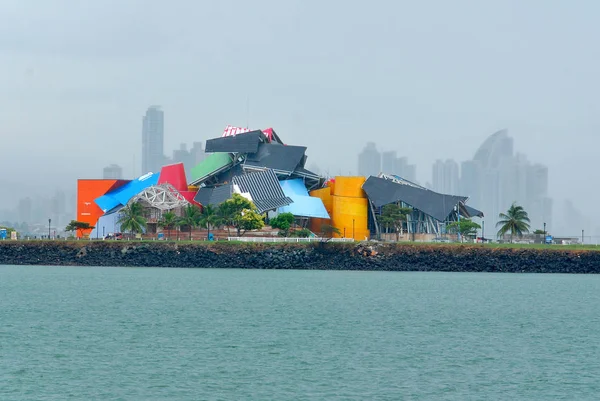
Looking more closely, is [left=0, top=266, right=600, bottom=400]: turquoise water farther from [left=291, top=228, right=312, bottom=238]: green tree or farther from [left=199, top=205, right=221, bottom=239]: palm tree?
[left=291, top=228, right=312, bottom=238]: green tree

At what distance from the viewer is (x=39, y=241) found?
4045 inches

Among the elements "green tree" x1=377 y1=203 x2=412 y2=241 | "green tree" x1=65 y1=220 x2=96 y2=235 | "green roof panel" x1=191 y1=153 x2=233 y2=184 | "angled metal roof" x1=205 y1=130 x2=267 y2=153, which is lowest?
"green tree" x1=65 y1=220 x2=96 y2=235

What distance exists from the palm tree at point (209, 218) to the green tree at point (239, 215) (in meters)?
0.86

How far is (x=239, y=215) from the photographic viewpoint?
11312cm

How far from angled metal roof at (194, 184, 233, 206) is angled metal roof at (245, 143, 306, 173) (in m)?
6.16

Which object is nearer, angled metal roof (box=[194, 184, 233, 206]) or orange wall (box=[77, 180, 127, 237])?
angled metal roof (box=[194, 184, 233, 206])

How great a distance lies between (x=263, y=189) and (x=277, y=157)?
6875 mm

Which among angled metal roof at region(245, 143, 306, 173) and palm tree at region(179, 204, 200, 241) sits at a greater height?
angled metal roof at region(245, 143, 306, 173)

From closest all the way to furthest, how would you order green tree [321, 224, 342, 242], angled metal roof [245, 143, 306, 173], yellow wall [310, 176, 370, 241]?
green tree [321, 224, 342, 242] < yellow wall [310, 176, 370, 241] < angled metal roof [245, 143, 306, 173]

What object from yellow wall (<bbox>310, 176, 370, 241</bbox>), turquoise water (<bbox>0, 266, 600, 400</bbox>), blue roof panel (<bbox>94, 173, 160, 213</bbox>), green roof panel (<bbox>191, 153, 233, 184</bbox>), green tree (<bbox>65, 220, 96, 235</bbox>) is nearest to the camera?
turquoise water (<bbox>0, 266, 600, 400</bbox>)

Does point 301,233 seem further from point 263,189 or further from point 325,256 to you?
point 325,256

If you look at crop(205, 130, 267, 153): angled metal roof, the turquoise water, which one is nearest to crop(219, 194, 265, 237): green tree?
crop(205, 130, 267, 153): angled metal roof

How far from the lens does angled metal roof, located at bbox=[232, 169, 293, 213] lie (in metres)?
120

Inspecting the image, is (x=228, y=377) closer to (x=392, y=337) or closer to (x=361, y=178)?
(x=392, y=337)
